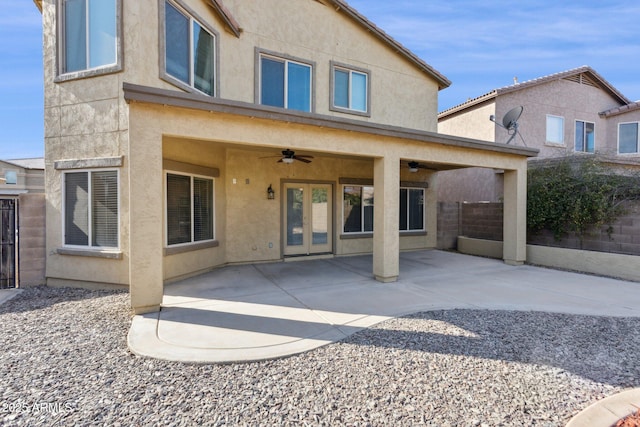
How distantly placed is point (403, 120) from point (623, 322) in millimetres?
8883

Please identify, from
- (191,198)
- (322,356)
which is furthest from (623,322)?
(191,198)

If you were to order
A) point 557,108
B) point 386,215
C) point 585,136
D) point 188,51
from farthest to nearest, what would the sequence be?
1. point 585,136
2. point 557,108
3. point 188,51
4. point 386,215

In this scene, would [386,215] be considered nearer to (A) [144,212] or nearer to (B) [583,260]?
(A) [144,212]

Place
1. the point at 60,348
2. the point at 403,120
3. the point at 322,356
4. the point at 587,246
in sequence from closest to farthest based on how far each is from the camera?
the point at 322,356, the point at 60,348, the point at 587,246, the point at 403,120

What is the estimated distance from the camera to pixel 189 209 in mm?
8117

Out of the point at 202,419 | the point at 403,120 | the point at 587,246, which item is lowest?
the point at 202,419

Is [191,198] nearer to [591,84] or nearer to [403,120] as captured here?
[403,120]

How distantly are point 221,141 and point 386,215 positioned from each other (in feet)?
13.2

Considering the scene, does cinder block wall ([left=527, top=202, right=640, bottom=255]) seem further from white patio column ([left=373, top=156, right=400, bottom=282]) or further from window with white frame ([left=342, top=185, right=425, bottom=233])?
white patio column ([left=373, top=156, right=400, bottom=282])

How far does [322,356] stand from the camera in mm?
3982

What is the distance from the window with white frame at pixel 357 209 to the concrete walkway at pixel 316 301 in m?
2.23

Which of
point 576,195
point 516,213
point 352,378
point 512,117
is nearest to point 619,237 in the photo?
point 576,195

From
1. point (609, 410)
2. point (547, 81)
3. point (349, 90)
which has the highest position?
point (547, 81)

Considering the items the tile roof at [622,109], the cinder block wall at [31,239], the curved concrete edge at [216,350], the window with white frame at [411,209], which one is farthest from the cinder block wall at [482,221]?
the cinder block wall at [31,239]
